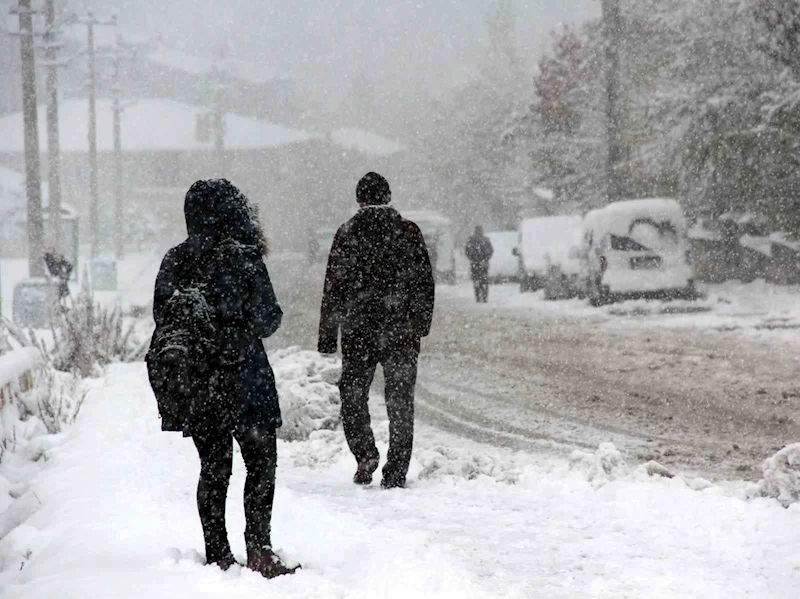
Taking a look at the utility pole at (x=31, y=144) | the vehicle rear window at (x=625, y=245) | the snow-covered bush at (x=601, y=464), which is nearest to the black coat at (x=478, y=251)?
the vehicle rear window at (x=625, y=245)

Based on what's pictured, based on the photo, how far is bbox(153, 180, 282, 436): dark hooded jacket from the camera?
429 cm

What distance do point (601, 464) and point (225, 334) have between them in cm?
337

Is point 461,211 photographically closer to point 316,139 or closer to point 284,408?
point 316,139

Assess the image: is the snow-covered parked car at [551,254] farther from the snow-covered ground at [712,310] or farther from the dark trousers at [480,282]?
the dark trousers at [480,282]

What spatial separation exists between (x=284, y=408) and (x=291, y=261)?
44500 mm

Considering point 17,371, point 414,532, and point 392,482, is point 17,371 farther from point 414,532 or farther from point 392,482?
point 414,532

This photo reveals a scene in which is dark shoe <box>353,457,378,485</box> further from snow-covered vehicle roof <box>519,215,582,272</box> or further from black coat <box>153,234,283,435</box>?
snow-covered vehicle roof <box>519,215,582,272</box>

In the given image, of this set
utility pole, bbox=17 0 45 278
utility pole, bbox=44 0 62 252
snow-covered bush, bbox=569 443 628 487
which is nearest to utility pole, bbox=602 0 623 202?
utility pole, bbox=17 0 45 278

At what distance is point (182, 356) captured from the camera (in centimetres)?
414

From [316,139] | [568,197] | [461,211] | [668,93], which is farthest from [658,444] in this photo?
[316,139]

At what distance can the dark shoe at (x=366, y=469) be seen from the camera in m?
6.63

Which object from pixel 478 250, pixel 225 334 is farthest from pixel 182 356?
pixel 478 250

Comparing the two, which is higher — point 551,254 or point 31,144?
point 31,144

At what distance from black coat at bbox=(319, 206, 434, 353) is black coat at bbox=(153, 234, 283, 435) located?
1.96m
